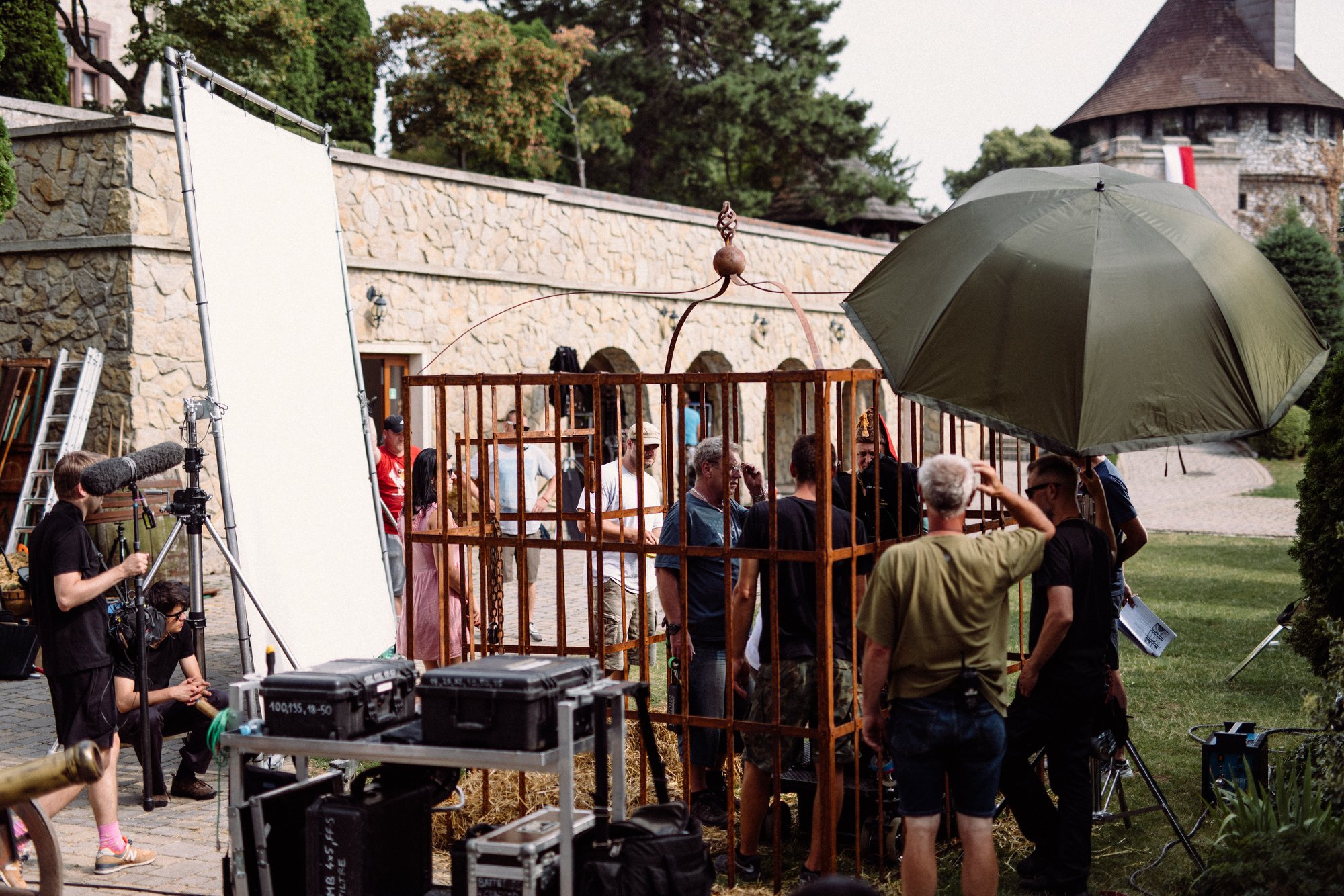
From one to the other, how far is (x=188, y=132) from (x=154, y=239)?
6300 mm

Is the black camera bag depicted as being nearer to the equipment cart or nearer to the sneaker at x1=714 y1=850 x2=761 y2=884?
the equipment cart

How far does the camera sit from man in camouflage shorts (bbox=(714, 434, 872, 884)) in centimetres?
510

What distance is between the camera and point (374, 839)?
4055 millimetres

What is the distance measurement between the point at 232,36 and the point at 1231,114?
164ft

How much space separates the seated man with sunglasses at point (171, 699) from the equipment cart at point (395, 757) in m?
2.12

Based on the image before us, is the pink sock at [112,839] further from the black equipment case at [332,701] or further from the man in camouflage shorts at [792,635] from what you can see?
the man in camouflage shorts at [792,635]

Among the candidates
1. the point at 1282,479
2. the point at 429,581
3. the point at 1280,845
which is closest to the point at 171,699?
the point at 429,581

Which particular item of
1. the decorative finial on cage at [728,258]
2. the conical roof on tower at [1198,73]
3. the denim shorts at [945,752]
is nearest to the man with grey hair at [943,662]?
the denim shorts at [945,752]

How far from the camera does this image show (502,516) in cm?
596

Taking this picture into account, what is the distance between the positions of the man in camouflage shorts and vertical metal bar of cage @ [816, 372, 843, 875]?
5 cm

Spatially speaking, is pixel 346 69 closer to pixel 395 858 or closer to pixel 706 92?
pixel 706 92

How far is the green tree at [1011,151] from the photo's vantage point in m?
69.4

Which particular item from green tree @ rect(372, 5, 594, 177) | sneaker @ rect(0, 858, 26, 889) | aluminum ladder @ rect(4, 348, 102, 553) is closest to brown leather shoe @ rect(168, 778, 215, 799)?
sneaker @ rect(0, 858, 26, 889)

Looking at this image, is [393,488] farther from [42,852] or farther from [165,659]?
[42,852]
